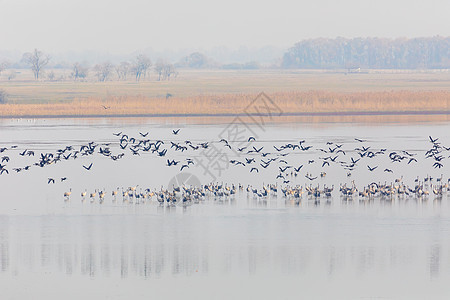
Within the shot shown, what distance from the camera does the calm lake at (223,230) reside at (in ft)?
51.6

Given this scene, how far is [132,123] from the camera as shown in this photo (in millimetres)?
49000

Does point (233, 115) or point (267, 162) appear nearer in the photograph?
point (267, 162)

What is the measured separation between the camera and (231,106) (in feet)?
184

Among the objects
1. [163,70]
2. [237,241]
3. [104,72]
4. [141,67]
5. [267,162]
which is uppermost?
[141,67]

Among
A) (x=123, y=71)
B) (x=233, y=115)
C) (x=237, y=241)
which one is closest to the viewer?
(x=237, y=241)

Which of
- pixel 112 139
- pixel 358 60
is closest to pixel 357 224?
pixel 112 139

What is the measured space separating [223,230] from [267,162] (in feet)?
37.3

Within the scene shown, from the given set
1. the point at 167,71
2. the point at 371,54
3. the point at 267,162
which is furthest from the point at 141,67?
the point at 267,162

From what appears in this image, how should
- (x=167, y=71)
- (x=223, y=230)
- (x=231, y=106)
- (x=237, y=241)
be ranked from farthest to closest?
(x=167, y=71), (x=231, y=106), (x=223, y=230), (x=237, y=241)

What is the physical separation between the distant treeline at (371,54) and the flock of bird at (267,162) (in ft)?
326

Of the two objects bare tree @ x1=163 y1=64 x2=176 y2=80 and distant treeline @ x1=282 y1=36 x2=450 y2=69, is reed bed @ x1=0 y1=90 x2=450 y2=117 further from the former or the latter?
distant treeline @ x1=282 y1=36 x2=450 y2=69

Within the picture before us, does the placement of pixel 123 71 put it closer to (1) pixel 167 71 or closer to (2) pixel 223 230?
(1) pixel 167 71

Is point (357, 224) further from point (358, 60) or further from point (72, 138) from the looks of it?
point (358, 60)

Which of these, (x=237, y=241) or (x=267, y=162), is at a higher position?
(x=267, y=162)
